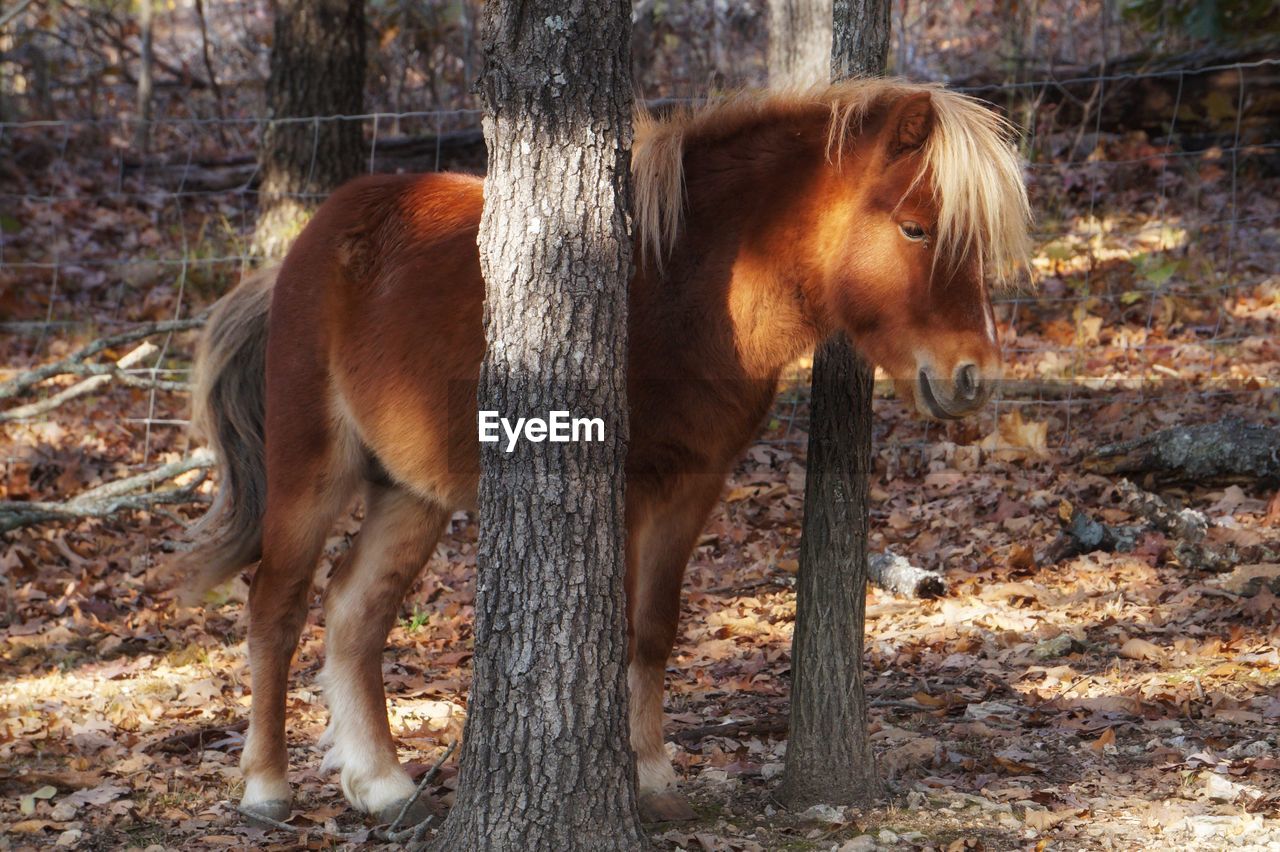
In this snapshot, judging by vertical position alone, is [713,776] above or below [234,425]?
below

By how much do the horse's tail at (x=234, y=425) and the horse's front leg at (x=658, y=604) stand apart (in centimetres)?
165

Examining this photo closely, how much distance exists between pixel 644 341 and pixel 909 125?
1.02 m

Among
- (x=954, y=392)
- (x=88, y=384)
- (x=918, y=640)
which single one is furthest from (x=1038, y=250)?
(x=88, y=384)

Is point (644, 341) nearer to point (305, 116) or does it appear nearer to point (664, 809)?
point (664, 809)

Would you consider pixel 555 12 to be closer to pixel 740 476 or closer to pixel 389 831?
pixel 389 831

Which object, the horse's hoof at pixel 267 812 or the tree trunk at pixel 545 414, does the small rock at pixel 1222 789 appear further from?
the horse's hoof at pixel 267 812

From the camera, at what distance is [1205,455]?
646 centimetres

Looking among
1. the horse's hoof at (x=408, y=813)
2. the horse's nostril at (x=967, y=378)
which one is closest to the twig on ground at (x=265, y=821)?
the horse's hoof at (x=408, y=813)

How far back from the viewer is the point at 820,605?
3936 mm

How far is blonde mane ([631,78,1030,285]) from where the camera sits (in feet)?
11.9

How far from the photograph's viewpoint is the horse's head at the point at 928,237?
365 centimetres

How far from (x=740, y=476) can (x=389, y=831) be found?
3.92m

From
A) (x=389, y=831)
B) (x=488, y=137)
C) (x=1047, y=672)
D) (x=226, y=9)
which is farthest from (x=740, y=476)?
(x=226, y=9)

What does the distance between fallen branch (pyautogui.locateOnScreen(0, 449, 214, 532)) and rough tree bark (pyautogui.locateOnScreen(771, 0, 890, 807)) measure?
3485 mm
